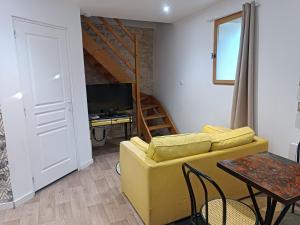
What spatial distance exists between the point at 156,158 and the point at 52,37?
6.83 feet

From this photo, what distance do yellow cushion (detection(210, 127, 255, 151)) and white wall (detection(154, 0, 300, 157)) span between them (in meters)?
0.50

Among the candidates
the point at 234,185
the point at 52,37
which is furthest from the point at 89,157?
the point at 234,185

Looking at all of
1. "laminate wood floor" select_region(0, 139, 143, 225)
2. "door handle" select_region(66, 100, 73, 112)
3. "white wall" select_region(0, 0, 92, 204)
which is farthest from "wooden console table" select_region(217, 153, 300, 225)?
"door handle" select_region(66, 100, 73, 112)

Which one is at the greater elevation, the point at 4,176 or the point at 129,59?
the point at 129,59

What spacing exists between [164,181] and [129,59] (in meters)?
3.64

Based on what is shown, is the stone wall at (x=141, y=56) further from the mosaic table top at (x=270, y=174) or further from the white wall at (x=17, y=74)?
the mosaic table top at (x=270, y=174)

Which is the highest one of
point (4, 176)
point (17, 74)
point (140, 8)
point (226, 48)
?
point (140, 8)

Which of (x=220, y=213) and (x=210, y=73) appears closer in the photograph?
(x=220, y=213)

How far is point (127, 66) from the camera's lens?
461 centimetres

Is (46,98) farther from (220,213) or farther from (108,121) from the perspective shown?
(220,213)

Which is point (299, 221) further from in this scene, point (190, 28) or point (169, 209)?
point (190, 28)

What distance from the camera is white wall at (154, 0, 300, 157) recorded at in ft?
7.66

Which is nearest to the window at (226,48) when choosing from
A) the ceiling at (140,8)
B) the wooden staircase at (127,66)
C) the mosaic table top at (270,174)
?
the ceiling at (140,8)

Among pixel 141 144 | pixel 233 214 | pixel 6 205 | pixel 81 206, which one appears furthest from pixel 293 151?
pixel 6 205
